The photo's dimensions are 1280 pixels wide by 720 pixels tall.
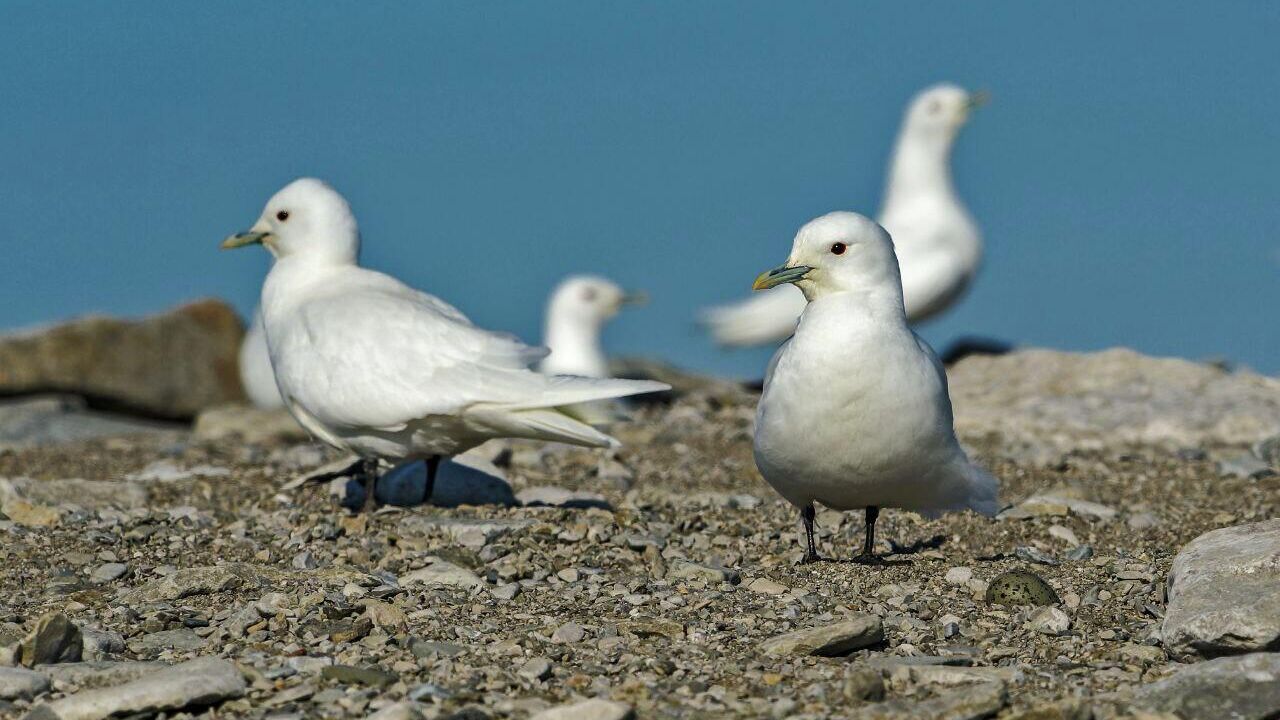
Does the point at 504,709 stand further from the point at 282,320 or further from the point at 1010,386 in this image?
the point at 1010,386

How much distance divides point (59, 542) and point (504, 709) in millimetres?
3454

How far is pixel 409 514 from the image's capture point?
7.91 metres

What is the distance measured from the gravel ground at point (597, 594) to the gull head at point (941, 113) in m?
7.90

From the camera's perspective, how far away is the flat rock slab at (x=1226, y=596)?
533 centimetres

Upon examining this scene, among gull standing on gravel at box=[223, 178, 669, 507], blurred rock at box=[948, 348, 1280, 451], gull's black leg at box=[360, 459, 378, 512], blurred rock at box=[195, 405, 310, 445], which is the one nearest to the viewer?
gull standing on gravel at box=[223, 178, 669, 507]

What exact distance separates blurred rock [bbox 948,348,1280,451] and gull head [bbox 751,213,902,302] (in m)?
5.39

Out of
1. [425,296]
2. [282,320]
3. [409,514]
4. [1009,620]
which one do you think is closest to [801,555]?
[1009,620]

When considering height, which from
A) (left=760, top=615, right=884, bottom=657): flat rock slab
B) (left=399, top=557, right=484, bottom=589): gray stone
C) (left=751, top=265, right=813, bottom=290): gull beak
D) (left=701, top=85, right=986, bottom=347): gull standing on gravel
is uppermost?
(left=701, top=85, right=986, bottom=347): gull standing on gravel

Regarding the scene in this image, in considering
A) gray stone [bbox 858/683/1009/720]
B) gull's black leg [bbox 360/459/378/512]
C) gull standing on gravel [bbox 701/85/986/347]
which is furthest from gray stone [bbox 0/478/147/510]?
gull standing on gravel [bbox 701/85/986/347]

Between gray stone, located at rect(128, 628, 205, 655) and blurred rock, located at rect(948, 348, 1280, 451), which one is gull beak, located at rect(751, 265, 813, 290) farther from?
blurred rock, located at rect(948, 348, 1280, 451)

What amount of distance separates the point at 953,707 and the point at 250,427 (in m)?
9.40

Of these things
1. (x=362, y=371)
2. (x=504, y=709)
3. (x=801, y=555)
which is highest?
(x=362, y=371)

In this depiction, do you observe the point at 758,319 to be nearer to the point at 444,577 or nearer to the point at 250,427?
the point at 250,427

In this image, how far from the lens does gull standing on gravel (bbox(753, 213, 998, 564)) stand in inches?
252
